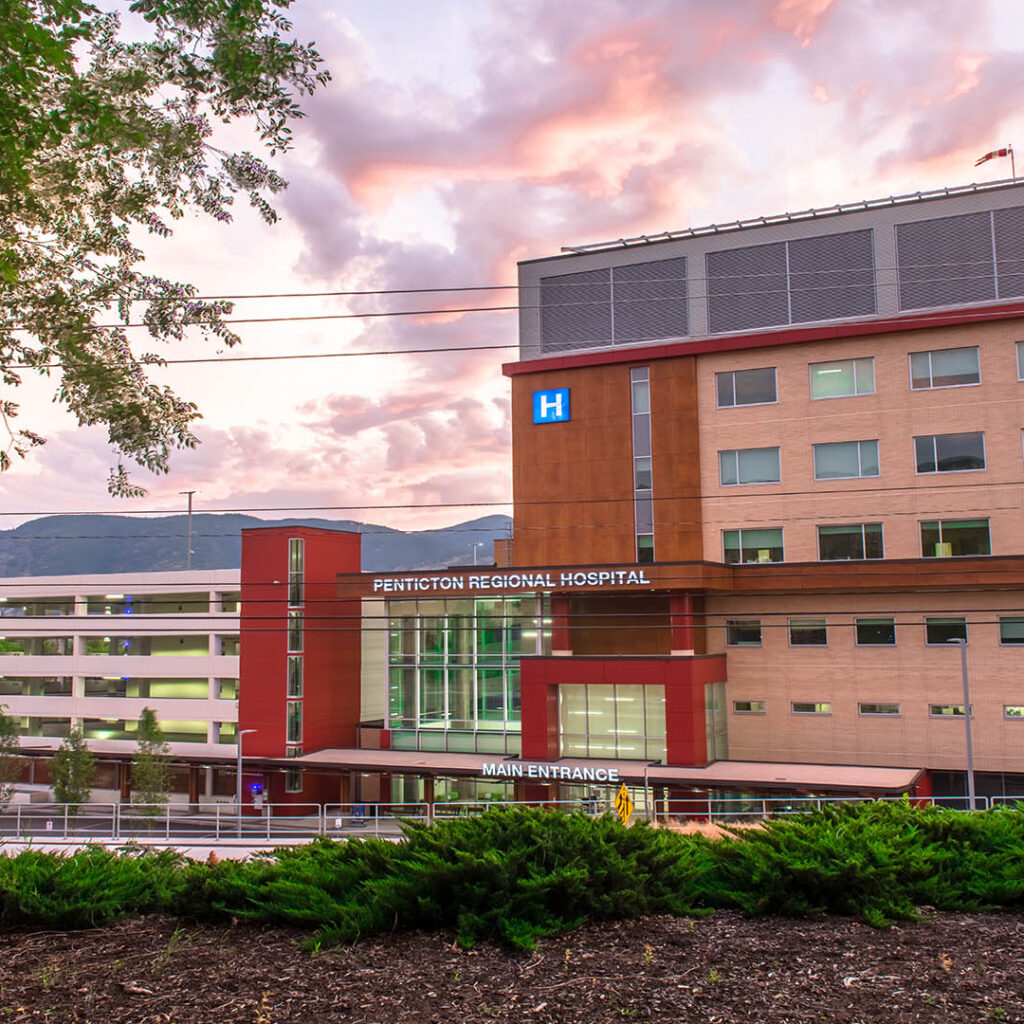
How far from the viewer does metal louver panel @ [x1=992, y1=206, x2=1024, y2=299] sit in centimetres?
4138

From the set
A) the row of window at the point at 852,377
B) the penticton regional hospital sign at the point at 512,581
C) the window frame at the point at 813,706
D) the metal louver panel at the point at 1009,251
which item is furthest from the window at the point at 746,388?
the window frame at the point at 813,706

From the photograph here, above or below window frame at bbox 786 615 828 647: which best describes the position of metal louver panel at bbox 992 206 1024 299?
above

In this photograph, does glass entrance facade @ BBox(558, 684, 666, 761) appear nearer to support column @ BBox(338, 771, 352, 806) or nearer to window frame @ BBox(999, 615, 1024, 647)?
support column @ BBox(338, 771, 352, 806)

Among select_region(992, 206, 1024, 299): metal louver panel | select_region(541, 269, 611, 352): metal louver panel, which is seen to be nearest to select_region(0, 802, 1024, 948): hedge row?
select_region(992, 206, 1024, 299): metal louver panel

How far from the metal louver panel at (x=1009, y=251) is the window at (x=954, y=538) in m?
9.77

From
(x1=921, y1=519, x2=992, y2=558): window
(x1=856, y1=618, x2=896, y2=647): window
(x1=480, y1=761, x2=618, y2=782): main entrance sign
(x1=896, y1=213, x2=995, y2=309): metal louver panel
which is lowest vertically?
(x1=480, y1=761, x2=618, y2=782): main entrance sign

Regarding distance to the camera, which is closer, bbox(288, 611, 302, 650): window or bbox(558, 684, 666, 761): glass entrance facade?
bbox(558, 684, 666, 761): glass entrance facade

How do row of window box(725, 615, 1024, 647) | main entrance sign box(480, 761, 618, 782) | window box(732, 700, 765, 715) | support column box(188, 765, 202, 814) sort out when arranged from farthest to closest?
support column box(188, 765, 202, 814)
window box(732, 700, 765, 715)
main entrance sign box(480, 761, 618, 782)
row of window box(725, 615, 1024, 647)

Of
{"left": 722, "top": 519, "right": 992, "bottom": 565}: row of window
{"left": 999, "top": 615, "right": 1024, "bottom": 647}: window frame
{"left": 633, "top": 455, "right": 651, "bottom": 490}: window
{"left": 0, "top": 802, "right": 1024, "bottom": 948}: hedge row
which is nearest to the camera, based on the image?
{"left": 0, "top": 802, "right": 1024, "bottom": 948}: hedge row

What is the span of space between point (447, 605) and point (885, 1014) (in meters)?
42.3

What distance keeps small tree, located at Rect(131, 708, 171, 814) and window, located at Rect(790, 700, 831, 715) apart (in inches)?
1241

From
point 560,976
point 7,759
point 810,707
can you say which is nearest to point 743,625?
point 810,707

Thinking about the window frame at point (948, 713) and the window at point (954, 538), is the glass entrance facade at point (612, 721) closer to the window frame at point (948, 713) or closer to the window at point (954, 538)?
the window frame at point (948, 713)

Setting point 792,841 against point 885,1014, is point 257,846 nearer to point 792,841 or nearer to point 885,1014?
point 792,841
